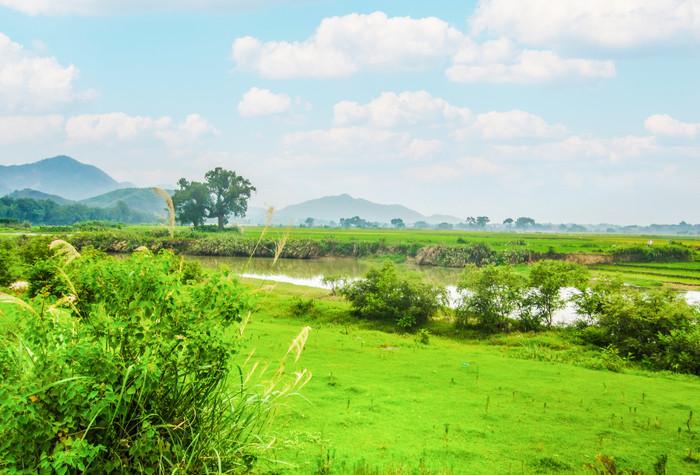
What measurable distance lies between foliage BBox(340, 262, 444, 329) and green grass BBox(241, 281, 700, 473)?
449 cm

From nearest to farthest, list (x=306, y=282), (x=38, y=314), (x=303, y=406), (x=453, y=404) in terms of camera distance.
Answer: (x=38, y=314), (x=303, y=406), (x=453, y=404), (x=306, y=282)

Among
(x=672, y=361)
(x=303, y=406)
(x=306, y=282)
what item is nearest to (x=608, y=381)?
(x=672, y=361)

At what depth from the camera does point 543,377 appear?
11.2m

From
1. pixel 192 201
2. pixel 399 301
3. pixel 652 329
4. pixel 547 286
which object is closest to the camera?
pixel 652 329

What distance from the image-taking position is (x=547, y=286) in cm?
1839

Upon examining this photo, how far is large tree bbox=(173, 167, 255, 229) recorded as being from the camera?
73688mm

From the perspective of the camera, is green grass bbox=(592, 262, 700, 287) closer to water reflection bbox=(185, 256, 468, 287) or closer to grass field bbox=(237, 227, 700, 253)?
grass field bbox=(237, 227, 700, 253)

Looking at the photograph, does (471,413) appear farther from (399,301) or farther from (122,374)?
(399,301)

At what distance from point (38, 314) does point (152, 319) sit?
925 mm

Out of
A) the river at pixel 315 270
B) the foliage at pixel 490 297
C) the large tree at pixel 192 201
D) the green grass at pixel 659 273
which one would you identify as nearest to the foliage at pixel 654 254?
the green grass at pixel 659 273

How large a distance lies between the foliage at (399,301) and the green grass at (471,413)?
4.49 meters

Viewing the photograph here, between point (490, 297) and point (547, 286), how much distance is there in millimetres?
2783

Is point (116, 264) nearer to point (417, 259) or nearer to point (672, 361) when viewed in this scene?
point (672, 361)

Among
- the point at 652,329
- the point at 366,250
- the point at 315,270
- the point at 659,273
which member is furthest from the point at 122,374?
the point at 366,250
